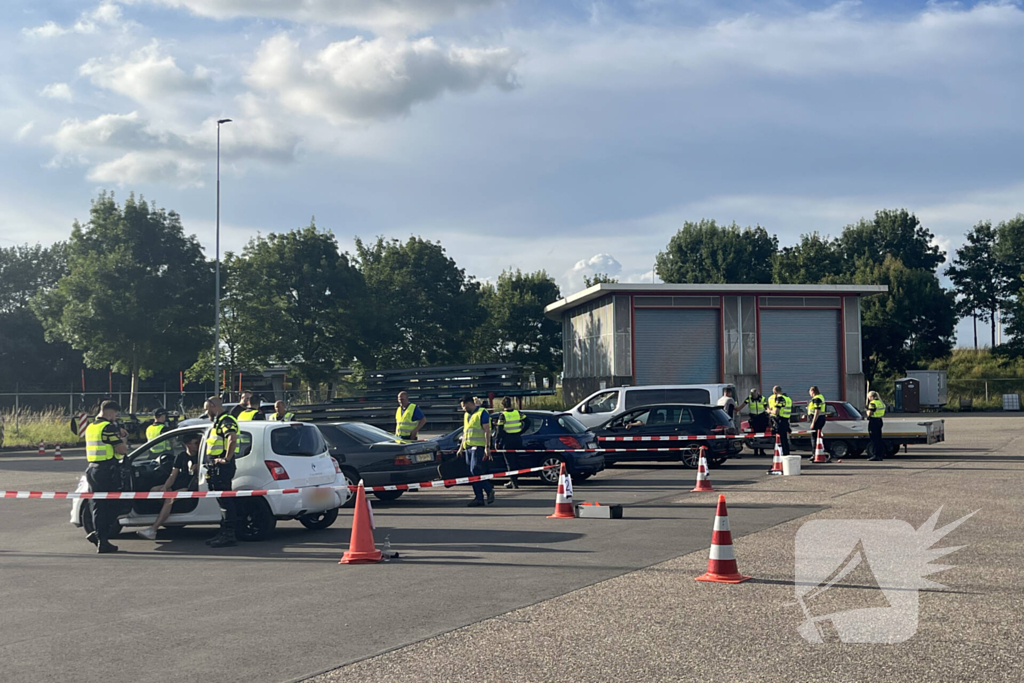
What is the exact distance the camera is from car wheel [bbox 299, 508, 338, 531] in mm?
12680

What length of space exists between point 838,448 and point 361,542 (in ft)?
53.3

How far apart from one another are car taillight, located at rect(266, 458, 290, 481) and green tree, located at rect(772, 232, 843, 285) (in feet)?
222

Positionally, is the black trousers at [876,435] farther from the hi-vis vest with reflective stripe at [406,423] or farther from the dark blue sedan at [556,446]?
the hi-vis vest with reflective stripe at [406,423]

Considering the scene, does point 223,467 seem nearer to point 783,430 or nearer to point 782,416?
point 783,430

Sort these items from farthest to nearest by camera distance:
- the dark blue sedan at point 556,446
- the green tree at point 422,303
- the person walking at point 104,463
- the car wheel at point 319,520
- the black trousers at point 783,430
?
the green tree at point 422,303 < the black trousers at point 783,430 < the dark blue sedan at point 556,446 < the car wheel at point 319,520 < the person walking at point 104,463

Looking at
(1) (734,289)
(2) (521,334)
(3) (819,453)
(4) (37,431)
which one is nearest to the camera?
(3) (819,453)

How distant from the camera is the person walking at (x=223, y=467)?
1137cm

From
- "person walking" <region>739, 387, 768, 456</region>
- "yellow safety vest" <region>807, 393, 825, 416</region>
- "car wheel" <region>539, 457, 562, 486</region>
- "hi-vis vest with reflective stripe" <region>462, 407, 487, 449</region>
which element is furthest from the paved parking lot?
"person walking" <region>739, 387, 768, 456</region>

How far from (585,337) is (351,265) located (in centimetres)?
1571

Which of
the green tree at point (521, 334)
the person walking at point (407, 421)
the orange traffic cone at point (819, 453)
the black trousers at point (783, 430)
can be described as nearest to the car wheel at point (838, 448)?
the orange traffic cone at point (819, 453)

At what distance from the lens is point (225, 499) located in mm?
11406

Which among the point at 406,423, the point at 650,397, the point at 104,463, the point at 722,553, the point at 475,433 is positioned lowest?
the point at 722,553

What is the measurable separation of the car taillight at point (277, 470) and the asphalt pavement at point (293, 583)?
0.77m

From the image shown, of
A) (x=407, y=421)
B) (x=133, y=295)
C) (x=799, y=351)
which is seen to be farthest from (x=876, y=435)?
(x=133, y=295)
